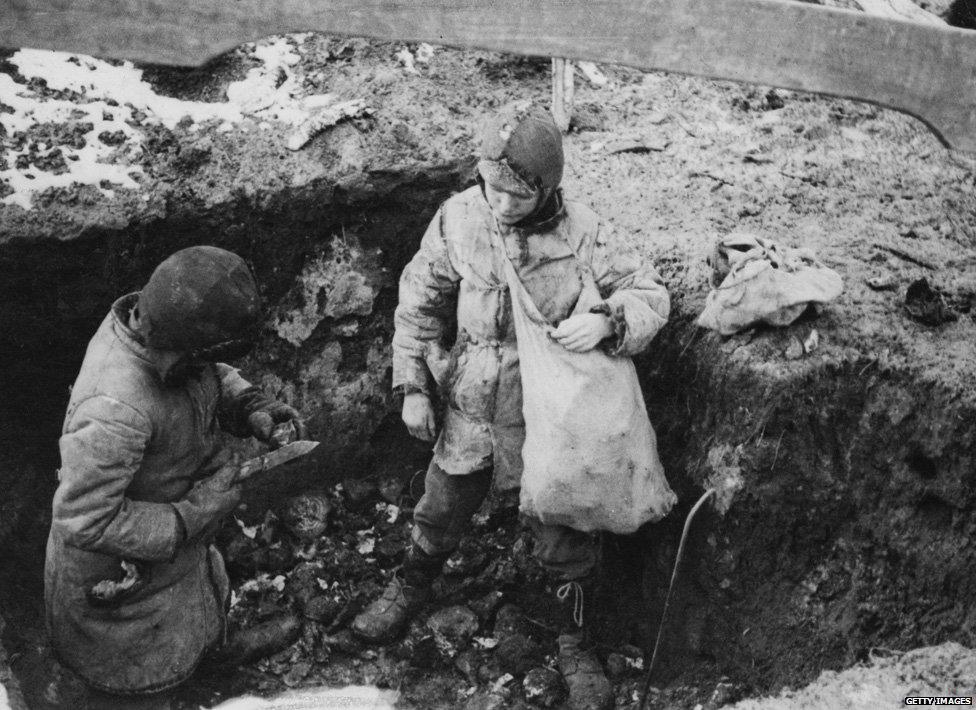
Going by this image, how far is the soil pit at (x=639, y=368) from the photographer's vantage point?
382 centimetres

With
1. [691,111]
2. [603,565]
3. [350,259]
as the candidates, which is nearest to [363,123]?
[350,259]

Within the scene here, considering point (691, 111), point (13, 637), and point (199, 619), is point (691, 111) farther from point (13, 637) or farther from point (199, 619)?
point (13, 637)

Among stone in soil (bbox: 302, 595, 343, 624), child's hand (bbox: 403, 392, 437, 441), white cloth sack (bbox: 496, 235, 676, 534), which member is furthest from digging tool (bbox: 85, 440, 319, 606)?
stone in soil (bbox: 302, 595, 343, 624)

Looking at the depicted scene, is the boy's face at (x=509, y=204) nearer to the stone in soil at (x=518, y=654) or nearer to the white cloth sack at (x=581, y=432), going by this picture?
the white cloth sack at (x=581, y=432)

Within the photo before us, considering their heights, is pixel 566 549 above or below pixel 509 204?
below

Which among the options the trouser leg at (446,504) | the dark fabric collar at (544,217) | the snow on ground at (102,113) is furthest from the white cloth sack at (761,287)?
the snow on ground at (102,113)

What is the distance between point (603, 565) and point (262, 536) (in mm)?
1849

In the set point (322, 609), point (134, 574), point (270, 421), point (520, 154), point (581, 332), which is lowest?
point (322, 609)

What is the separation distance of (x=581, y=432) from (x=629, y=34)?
1464 millimetres

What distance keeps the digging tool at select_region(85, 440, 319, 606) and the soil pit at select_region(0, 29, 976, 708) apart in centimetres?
76

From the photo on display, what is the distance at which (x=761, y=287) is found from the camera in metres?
3.78

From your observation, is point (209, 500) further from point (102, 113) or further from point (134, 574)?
point (102, 113)

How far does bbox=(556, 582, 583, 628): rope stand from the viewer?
426 cm

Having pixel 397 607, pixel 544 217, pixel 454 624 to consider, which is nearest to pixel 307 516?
pixel 397 607
